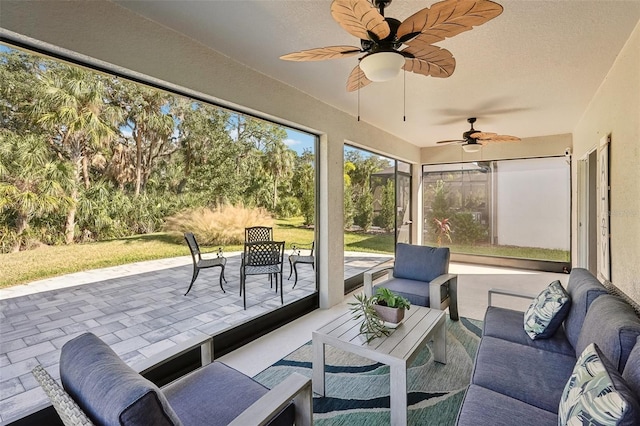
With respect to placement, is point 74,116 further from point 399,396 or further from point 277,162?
point 399,396

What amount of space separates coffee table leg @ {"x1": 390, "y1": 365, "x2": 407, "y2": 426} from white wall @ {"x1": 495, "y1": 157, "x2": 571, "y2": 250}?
5752 mm

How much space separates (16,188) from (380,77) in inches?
85.9

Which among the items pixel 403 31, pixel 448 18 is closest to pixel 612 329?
pixel 448 18

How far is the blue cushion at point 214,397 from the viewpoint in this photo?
1.34 meters

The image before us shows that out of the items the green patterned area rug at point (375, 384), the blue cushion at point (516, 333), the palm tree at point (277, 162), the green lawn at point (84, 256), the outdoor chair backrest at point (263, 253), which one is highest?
the palm tree at point (277, 162)

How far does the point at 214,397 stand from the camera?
1.46 m

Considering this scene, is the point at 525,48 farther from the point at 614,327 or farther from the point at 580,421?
the point at 580,421

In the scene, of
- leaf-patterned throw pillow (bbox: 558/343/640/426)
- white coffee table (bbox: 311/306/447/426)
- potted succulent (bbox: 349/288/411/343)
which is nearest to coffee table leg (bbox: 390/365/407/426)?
white coffee table (bbox: 311/306/447/426)

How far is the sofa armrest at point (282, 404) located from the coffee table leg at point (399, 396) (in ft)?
2.04

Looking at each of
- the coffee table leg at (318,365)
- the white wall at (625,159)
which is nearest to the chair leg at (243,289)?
the coffee table leg at (318,365)

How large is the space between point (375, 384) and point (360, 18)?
235 centimetres

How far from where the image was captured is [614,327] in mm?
1374

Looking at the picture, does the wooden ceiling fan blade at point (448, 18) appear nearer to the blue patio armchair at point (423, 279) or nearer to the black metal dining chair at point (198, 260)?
the blue patio armchair at point (423, 279)

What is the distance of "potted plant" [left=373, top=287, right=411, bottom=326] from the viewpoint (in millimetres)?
2242
